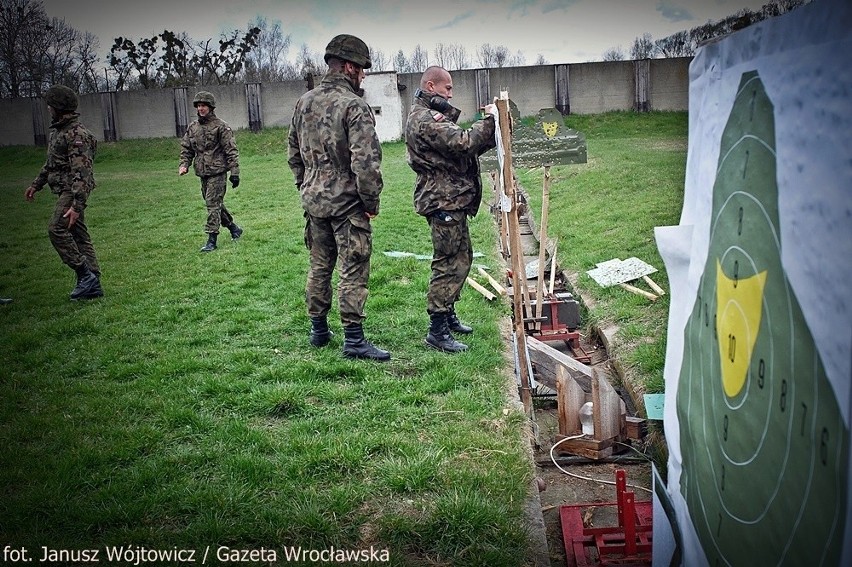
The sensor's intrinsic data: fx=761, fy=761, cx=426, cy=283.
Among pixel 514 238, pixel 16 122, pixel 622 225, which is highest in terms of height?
pixel 16 122

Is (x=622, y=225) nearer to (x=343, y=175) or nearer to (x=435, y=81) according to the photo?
(x=435, y=81)

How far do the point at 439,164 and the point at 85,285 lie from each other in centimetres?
484

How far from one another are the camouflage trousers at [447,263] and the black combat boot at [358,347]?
23.3 inches

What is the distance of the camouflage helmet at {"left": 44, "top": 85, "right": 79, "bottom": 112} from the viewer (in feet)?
26.1

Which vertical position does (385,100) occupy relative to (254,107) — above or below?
below

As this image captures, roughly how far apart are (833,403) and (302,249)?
10176mm

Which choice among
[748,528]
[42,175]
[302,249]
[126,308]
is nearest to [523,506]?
[748,528]

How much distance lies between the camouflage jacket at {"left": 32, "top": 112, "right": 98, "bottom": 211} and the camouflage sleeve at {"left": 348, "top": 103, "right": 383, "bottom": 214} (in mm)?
4011

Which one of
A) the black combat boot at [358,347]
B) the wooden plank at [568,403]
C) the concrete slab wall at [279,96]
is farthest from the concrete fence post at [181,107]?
the wooden plank at [568,403]

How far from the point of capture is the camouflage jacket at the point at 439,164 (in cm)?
572

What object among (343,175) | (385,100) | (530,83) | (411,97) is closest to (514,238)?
(343,175)

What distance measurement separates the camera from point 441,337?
630cm

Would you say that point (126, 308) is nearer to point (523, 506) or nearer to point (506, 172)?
point (506, 172)

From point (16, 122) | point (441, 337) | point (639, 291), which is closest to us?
point (441, 337)
